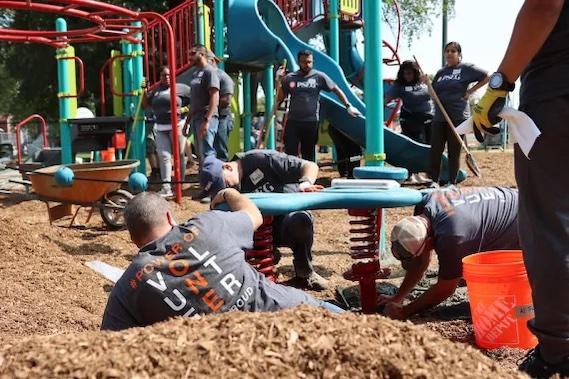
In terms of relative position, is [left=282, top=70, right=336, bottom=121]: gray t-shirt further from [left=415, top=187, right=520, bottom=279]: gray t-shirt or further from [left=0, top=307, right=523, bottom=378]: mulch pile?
[left=0, top=307, right=523, bottom=378]: mulch pile

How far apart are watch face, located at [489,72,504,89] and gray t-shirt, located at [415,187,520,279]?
1126 millimetres

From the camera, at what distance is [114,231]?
711 centimetres

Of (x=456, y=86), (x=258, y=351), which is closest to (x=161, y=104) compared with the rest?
(x=456, y=86)

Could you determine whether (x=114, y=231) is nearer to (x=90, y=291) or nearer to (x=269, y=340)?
(x=90, y=291)

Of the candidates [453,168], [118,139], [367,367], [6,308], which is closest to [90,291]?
[6,308]

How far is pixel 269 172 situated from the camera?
461 centimetres

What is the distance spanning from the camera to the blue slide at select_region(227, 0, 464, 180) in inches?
356

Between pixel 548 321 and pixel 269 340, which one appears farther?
pixel 548 321

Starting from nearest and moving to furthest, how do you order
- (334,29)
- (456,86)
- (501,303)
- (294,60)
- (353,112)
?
(501,303), (456,86), (353,112), (294,60), (334,29)

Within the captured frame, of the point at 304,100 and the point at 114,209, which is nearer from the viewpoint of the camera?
the point at 114,209

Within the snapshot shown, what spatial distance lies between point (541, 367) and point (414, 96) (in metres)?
7.37

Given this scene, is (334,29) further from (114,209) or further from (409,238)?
(409,238)

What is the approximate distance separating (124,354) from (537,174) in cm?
146

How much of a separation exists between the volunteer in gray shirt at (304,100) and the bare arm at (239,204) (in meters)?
5.03
